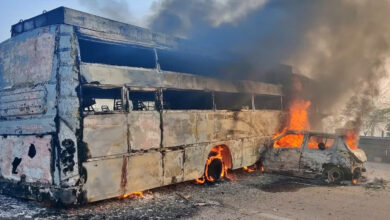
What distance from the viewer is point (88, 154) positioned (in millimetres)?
5984

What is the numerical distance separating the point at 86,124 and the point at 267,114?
720 cm

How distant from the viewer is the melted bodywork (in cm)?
898

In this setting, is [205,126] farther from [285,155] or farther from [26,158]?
[26,158]

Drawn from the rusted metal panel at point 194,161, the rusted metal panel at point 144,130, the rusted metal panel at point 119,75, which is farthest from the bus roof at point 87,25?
the rusted metal panel at point 194,161

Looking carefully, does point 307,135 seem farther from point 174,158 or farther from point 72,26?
point 72,26

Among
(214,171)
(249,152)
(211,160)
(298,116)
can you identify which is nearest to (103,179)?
(211,160)

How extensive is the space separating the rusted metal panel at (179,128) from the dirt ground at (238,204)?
1.35 m

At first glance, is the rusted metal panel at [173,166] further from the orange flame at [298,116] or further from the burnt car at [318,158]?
the orange flame at [298,116]

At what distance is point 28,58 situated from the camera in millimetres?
6621

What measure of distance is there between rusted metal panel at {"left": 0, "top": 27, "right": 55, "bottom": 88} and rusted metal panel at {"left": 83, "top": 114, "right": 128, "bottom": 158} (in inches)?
49.9

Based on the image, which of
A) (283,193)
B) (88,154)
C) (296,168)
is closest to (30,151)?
(88,154)

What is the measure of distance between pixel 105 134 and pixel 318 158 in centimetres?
634

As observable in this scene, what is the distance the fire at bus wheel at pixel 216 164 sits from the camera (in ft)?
29.9

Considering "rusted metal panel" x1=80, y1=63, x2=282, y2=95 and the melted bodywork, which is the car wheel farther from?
"rusted metal panel" x1=80, y1=63, x2=282, y2=95
